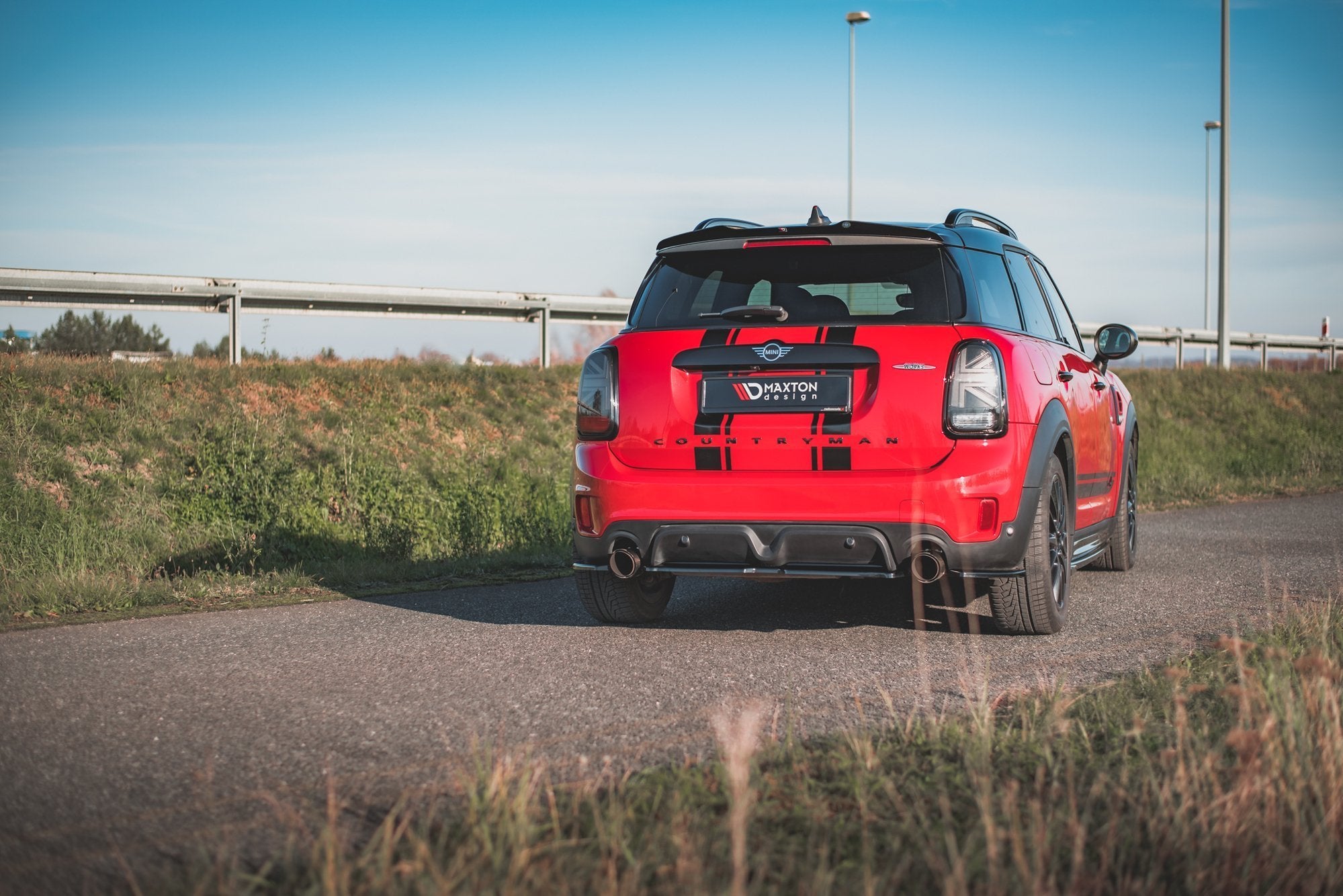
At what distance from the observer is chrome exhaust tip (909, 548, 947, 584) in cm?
560

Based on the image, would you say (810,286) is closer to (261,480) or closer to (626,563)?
(626,563)

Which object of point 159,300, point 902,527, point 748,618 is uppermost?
point 159,300

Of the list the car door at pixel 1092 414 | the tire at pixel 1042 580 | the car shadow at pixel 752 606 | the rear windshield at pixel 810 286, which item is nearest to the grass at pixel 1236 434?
the car door at pixel 1092 414

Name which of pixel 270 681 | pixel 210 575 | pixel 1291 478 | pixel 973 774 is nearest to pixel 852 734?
pixel 973 774

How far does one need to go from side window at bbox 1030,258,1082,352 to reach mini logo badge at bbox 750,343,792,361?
2406 millimetres

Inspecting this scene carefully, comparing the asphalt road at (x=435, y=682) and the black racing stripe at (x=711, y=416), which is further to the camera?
the black racing stripe at (x=711, y=416)

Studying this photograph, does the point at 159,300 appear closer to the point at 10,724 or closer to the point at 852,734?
the point at 10,724

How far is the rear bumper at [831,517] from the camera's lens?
559 centimetres

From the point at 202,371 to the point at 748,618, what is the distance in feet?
34.7

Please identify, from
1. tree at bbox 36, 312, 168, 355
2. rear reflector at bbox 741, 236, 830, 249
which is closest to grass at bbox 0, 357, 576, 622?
rear reflector at bbox 741, 236, 830, 249

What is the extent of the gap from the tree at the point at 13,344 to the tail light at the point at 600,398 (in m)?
11.0

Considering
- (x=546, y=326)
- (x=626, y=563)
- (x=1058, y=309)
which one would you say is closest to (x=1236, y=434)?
(x=546, y=326)

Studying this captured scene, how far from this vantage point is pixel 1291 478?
1747cm

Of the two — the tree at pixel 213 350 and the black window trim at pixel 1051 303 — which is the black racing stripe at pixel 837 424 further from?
the tree at pixel 213 350
